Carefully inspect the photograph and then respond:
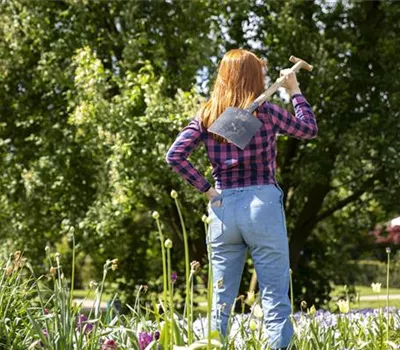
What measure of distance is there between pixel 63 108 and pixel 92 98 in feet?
6.16

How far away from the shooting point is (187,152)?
11.8 feet

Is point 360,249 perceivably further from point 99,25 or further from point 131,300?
point 99,25

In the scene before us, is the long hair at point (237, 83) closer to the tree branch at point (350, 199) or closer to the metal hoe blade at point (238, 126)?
the metal hoe blade at point (238, 126)

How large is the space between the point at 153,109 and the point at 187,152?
15.2 feet

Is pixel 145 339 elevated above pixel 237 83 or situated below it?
below

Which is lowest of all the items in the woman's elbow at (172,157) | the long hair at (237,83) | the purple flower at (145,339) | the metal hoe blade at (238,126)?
the purple flower at (145,339)

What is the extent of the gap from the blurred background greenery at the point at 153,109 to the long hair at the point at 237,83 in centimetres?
437

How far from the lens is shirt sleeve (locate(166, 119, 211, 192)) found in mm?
3578

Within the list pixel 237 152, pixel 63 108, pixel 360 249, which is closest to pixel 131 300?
pixel 63 108

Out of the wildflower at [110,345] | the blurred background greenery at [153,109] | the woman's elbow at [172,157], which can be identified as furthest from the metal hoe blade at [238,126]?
the blurred background greenery at [153,109]

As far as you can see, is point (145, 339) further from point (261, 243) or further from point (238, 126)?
point (238, 126)

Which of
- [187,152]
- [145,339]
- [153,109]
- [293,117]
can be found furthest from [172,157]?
[153,109]

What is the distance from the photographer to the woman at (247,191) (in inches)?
132

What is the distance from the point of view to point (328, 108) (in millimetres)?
9727
